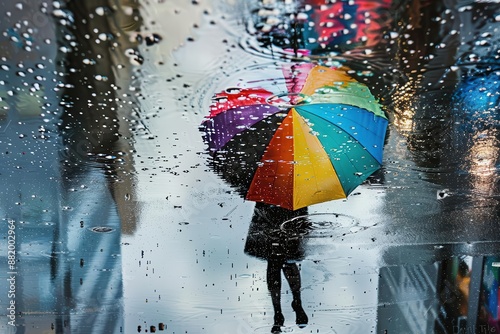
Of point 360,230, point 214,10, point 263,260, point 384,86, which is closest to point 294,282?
point 263,260

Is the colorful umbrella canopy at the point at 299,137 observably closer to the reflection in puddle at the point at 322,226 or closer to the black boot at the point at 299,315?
the reflection in puddle at the point at 322,226

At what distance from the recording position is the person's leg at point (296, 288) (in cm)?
132

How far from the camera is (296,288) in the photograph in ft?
4.44

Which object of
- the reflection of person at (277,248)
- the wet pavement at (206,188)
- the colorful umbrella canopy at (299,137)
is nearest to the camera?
the wet pavement at (206,188)

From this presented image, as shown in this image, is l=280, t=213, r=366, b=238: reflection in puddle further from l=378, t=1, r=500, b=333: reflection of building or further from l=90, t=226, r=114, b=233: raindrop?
Answer: l=90, t=226, r=114, b=233: raindrop

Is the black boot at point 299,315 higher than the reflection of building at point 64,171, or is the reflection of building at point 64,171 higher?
the reflection of building at point 64,171

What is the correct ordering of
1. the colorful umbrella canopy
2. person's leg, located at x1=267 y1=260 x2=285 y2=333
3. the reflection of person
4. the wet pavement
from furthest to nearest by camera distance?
person's leg, located at x1=267 y1=260 x2=285 y2=333, the reflection of person, the colorful umbrella canopy, the wet pavement

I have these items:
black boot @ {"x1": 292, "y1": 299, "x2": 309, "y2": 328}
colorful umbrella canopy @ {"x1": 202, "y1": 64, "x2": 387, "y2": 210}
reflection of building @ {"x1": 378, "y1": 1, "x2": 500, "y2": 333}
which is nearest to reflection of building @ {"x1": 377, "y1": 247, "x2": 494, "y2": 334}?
reflection of building @ {"x1": 378, "y1": 1, "x2": 500, "y2": 333}

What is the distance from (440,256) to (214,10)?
1140 mm

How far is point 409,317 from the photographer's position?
1385mm

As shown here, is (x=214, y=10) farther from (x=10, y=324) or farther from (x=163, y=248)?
(x=10, y=324)

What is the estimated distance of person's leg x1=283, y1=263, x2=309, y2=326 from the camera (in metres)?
1.32

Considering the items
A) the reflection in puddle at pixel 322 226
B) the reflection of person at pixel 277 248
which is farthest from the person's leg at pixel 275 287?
the reflection in puddle at pixel 322 226

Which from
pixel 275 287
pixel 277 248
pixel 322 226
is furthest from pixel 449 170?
pixel 275 287
